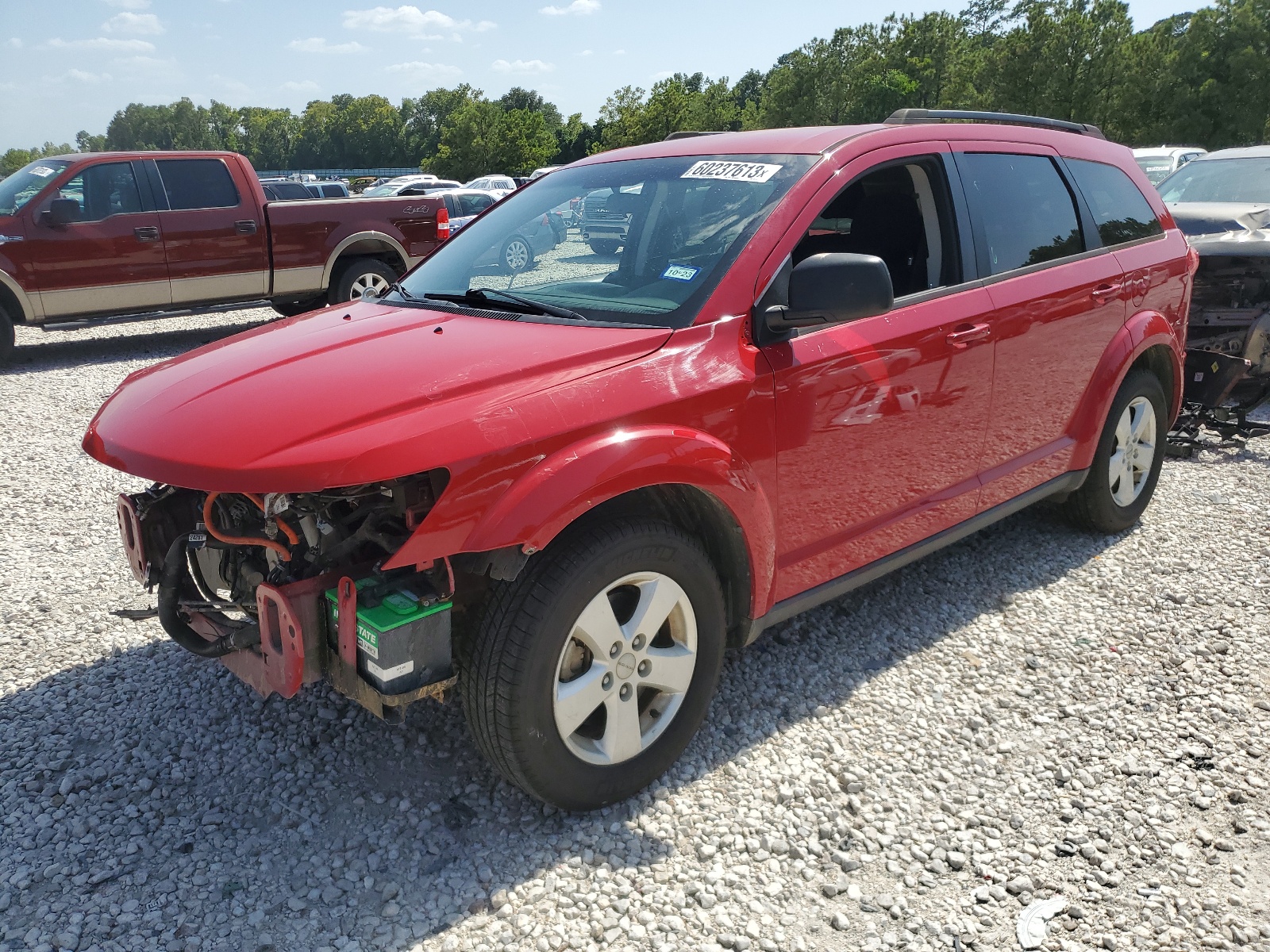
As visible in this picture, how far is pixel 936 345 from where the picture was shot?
3.45 metres

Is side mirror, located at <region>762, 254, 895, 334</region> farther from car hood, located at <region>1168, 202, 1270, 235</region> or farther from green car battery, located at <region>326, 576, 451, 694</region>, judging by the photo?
car hood, located at <region>1168, 202, 1270, 235</region>

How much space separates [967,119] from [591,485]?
102 inches

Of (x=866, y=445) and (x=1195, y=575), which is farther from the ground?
(x=866, y=445)

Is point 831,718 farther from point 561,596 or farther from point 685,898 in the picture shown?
point 561,596

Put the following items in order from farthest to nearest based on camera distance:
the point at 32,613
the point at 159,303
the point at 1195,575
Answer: the point at 159,303, the point at 1195,575, the point at 32,613

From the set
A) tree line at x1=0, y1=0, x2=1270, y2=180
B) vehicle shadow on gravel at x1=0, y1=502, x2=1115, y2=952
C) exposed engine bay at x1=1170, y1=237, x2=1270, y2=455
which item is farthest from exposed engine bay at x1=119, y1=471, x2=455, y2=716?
tree line at x1=0, y1=0, x2=1270, y2=180

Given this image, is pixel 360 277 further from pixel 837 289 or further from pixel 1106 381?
pixel 837 289

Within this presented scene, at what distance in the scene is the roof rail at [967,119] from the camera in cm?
382

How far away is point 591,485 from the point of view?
247 cm

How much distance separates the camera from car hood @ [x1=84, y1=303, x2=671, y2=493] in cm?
224

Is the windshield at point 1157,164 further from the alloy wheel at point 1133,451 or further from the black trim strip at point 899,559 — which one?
the black trim strip at point 899,559

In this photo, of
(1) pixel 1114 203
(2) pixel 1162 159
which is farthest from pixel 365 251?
(2) pixel 1162 159

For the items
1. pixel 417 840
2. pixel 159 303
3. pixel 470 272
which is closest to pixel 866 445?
pixel 470 272

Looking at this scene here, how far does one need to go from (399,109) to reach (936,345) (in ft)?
520
